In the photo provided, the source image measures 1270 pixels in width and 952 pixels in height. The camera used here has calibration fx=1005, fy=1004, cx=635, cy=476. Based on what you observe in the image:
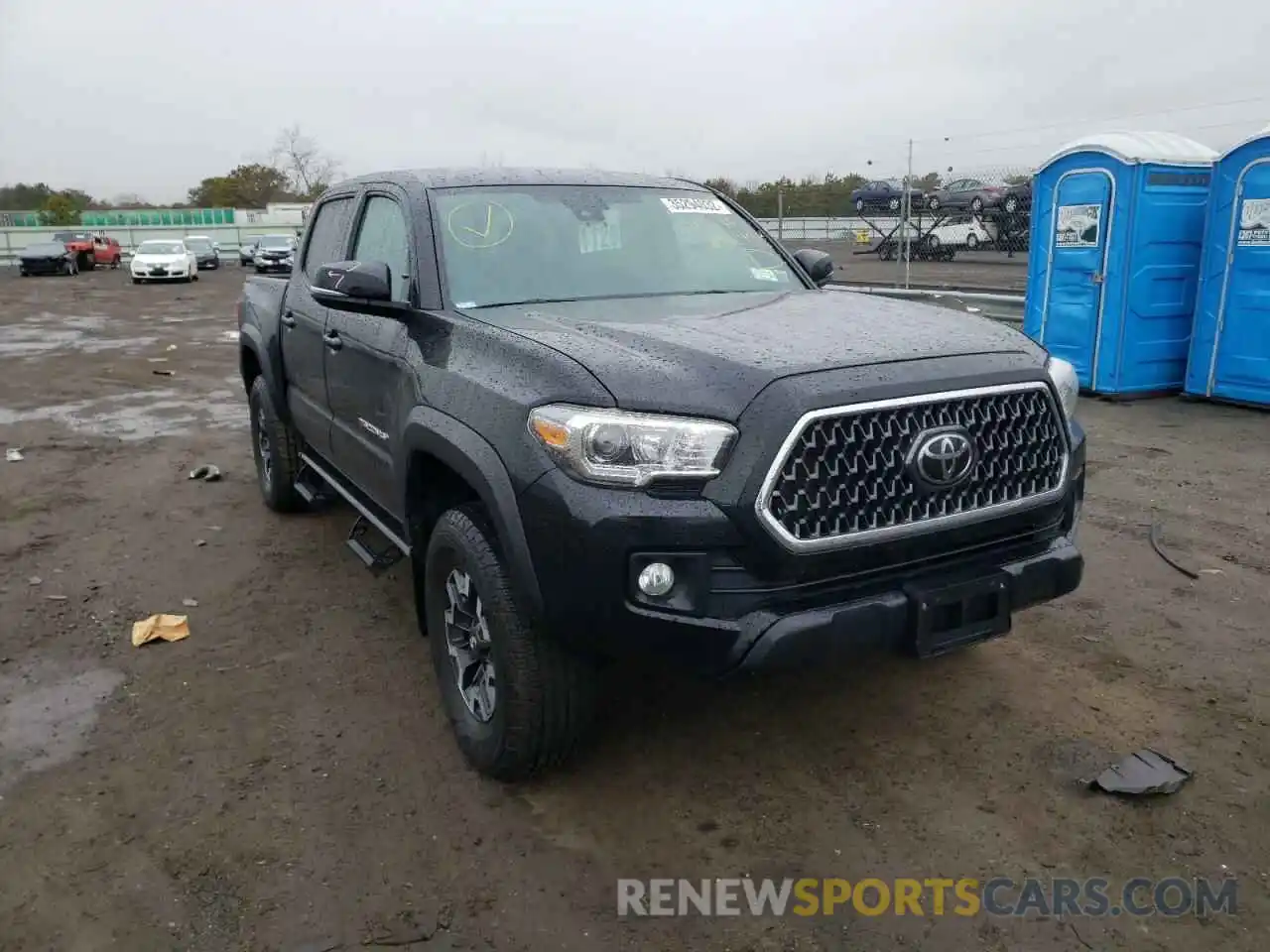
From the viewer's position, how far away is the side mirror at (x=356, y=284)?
3.50 m

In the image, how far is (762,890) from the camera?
2.75m

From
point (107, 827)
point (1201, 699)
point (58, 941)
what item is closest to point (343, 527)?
point (107, 827)

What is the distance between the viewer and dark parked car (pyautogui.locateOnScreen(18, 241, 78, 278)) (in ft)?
119

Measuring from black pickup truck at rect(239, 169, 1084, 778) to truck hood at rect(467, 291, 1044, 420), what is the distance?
0.01m

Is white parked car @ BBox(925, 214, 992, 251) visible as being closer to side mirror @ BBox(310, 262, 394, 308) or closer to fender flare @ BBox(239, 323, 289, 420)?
fender flare @ BBox(239, 323, 289, 420)

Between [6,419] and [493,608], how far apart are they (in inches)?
342

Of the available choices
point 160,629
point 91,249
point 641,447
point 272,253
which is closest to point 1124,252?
point 641,447

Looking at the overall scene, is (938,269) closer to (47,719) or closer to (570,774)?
(570,774)

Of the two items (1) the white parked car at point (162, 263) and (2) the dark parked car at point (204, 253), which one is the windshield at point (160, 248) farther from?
(2) the dark parked car at point (204, 253)

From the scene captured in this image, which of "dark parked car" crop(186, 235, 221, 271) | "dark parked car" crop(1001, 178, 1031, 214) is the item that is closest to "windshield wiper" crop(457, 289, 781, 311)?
"dark parked car" crop(1001, 178, 1031, 214)

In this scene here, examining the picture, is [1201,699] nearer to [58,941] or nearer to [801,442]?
[801,442]

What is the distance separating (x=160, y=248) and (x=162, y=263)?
40.8 inches

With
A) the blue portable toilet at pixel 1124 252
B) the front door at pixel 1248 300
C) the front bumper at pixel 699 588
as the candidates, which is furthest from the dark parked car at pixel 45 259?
the front bumper at pixel 699 588

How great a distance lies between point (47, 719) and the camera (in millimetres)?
3742
